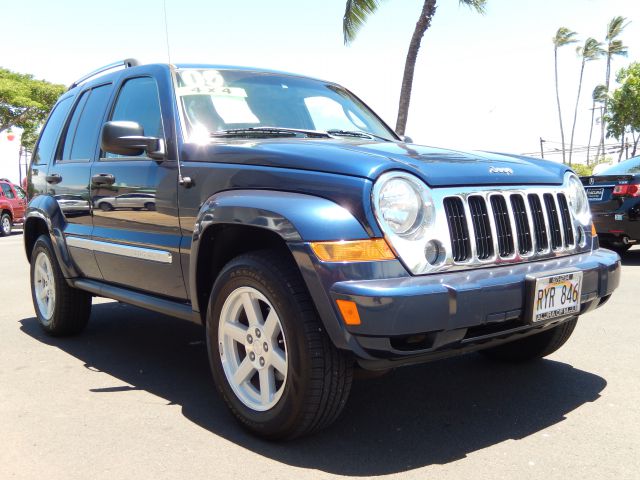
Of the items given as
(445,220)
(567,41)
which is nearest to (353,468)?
(445,220)

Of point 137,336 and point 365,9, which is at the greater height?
point 365,9

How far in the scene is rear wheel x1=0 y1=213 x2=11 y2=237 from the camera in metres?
20.6

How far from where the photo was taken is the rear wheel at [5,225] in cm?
2061

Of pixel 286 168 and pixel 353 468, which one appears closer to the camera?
pixel 353 468

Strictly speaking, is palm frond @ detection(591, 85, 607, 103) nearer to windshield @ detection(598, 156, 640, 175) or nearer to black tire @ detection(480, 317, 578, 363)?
windshield @ detection(598, 156, 640, 175)

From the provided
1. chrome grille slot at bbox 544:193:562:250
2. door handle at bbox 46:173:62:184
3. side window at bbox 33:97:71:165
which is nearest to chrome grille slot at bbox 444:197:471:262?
chrome grille slot at bbox 544:193:562:250

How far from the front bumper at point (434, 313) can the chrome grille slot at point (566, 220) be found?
0.50 meters

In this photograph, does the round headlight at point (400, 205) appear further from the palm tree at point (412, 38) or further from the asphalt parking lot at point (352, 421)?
the palm tree at point (412, 38)

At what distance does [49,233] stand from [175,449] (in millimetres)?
2702

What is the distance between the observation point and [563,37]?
48.6 metres

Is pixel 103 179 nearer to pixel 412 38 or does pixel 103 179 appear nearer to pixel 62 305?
pixel 62 305

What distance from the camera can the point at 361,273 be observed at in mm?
2684

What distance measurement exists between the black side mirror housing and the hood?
18 centimetres

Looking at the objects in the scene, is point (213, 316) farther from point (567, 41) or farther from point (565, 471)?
point (567, 41)
